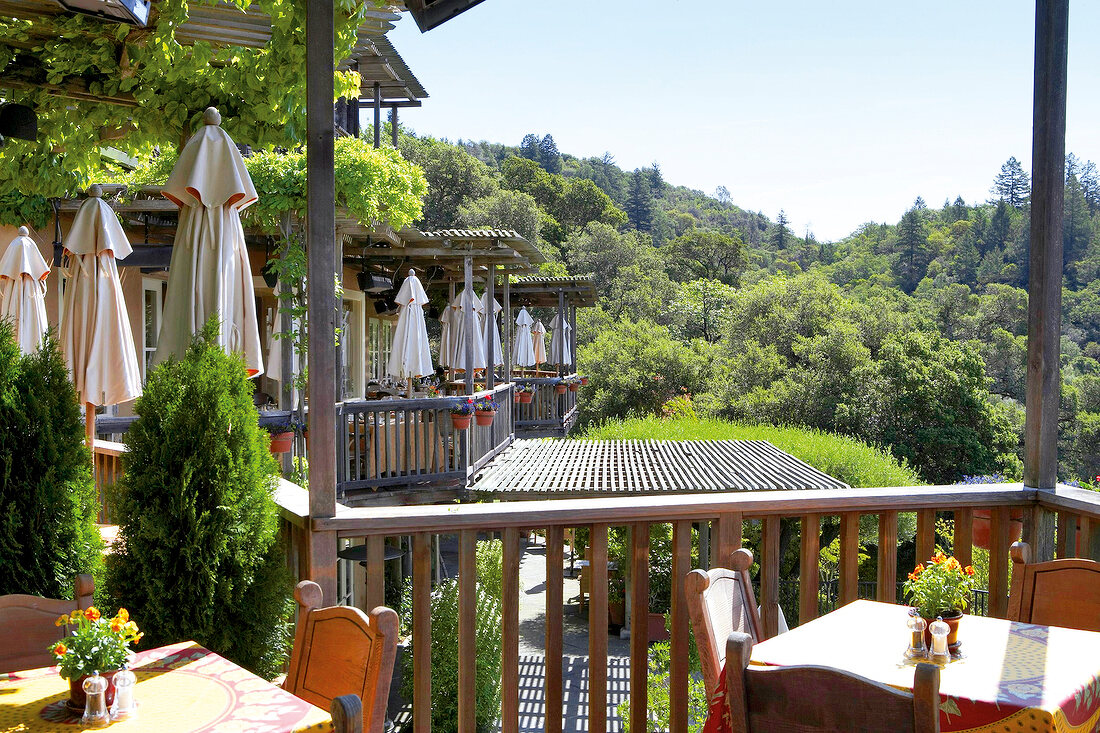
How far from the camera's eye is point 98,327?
4570mm

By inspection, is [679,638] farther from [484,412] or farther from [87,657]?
[484,412]

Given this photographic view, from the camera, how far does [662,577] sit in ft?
38.3

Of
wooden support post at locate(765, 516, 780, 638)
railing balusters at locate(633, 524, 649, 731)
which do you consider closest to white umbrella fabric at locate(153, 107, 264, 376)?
railing balusters at locate(633, 524, 649, 731)

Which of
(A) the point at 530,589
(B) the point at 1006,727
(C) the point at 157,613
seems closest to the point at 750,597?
(B) the point at 1006,727

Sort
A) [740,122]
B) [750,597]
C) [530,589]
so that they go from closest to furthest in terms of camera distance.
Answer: [750,597] < [530,589] < [740,122]

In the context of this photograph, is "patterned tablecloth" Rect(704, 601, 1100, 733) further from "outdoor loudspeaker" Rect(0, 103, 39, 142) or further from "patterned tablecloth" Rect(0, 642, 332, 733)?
"outdoor loudspeaker" Rect(0, 103, 39, 142)

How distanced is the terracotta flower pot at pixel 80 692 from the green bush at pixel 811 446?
658 inches

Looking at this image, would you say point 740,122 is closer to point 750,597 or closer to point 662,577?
point 662,577

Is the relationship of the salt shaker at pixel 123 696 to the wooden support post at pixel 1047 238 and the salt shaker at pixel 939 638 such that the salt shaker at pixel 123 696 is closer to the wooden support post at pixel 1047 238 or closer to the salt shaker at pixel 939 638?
the salt shaker at pixel 939 638

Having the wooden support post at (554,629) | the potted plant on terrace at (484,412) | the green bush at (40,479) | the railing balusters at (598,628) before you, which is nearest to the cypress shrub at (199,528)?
the green bush at (40,479)

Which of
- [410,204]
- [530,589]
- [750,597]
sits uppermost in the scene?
[410,204]

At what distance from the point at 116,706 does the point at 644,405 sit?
26152mm

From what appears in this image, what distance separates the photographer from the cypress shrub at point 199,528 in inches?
112

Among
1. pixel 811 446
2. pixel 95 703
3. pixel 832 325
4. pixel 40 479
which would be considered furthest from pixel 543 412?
pixel 95 703
